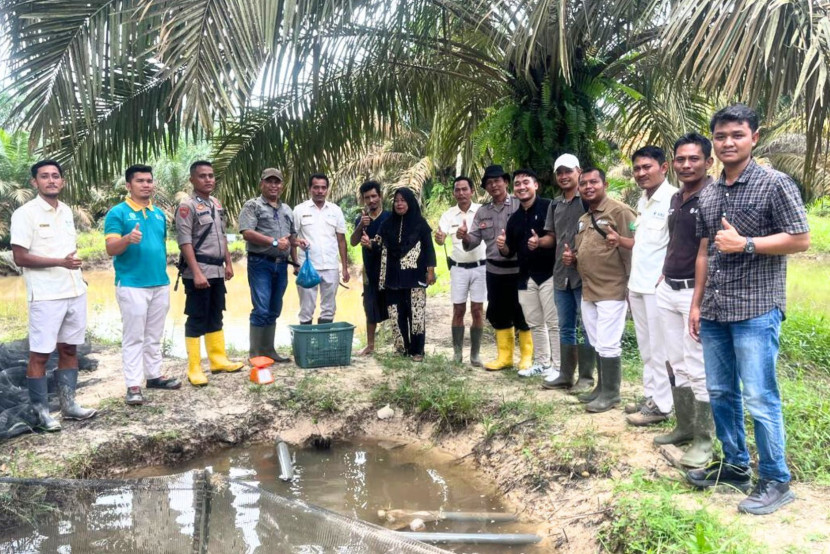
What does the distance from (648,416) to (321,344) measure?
293 cm

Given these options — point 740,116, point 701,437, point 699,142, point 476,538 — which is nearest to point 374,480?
point 476,538

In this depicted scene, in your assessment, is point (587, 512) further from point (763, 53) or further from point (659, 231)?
point (763, 53)

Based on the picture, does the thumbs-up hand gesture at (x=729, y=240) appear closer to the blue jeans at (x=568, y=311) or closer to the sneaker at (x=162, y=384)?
the blue jeans at (x=568, y=311)

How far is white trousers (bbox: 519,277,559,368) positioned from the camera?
5.40 meters

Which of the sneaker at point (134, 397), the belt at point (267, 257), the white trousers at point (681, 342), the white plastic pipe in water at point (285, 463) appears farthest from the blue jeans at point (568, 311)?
the sneaker at point (134, 397)

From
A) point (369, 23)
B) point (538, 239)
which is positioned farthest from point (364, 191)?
point (538, 239)

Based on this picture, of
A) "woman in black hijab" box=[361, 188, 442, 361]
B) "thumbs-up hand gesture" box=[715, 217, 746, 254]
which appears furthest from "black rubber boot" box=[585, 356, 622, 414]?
"woman in black hijab" box=[361, 188, 442, 361]

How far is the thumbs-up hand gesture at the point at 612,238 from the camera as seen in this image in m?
4.38

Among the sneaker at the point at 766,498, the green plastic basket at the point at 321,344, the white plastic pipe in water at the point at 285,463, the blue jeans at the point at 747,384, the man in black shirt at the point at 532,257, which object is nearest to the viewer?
the blue jeans at the point at 747,384

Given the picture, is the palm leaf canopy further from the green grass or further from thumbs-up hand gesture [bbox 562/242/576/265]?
the green grass

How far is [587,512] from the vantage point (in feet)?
11.8

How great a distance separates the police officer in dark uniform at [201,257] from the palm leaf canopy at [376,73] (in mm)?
482

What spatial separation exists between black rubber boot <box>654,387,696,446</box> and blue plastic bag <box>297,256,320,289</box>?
3436 millimetres

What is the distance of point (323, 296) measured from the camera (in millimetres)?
6625
